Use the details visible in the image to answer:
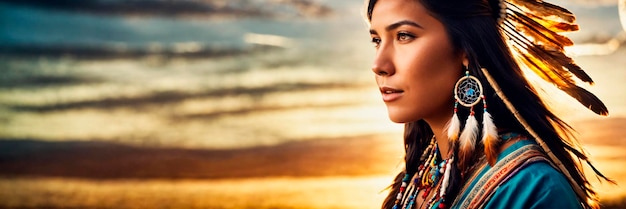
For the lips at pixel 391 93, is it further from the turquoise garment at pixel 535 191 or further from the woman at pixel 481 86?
the turquoise garment at pixel 535 191

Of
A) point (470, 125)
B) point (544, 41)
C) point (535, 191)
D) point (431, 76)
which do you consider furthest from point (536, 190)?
point (544, 41)

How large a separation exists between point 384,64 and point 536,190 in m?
0.42

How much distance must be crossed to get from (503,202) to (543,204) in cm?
9

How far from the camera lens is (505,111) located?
1550 millimetres

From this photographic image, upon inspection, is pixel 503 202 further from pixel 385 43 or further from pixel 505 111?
pixel 385 43

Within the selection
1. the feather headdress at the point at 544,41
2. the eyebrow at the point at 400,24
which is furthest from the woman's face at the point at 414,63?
the feather headdress at the point at 544,41

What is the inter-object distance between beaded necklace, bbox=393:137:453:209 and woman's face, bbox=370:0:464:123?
17 cm

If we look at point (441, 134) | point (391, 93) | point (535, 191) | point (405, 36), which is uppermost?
point (405, 36)

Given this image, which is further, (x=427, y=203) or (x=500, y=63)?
(x=427, y=203)

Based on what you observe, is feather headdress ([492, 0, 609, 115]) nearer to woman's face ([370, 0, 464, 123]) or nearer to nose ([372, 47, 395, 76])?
woman's face ([370, 0, 464, 123])

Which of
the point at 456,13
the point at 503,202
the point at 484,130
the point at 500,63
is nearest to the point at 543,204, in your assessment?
the point at 503,202

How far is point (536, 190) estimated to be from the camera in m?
1.37

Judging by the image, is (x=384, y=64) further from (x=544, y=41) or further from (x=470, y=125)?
(x=544, y=41)

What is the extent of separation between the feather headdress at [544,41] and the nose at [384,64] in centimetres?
27
